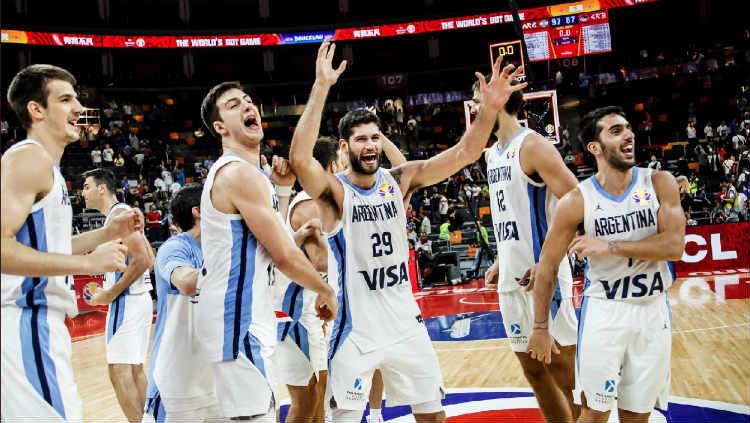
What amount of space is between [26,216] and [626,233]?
10.3ft

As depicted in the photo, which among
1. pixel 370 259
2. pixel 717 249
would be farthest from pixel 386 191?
pixel 717 249

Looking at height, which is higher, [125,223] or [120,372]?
[125,223]

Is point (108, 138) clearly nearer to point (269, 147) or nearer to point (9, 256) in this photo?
point (269, 147)

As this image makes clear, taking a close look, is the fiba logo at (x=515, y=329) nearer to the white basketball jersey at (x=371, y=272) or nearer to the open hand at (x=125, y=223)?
the white basketball jersey at (x=371, y=272)

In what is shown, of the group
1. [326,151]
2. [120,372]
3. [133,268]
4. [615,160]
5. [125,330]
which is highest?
[326,151]

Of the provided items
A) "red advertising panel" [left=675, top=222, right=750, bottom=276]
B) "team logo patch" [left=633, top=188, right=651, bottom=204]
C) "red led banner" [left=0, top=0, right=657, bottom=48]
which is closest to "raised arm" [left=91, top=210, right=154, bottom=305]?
"team logo patch" [left=633, top=188, right=651, bottom=204]

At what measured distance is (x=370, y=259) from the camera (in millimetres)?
3957

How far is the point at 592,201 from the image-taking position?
387cm

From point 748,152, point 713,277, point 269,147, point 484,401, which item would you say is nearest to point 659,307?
point 484,401

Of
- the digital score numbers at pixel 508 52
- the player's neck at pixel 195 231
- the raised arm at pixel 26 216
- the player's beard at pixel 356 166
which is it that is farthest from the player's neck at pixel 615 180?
the digital score numbers at pixel 508 52

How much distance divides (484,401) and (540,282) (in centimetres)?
258

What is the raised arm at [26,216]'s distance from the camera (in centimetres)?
259

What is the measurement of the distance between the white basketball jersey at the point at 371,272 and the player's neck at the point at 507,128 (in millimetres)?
1218

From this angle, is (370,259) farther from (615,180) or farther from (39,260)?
(39,260)
